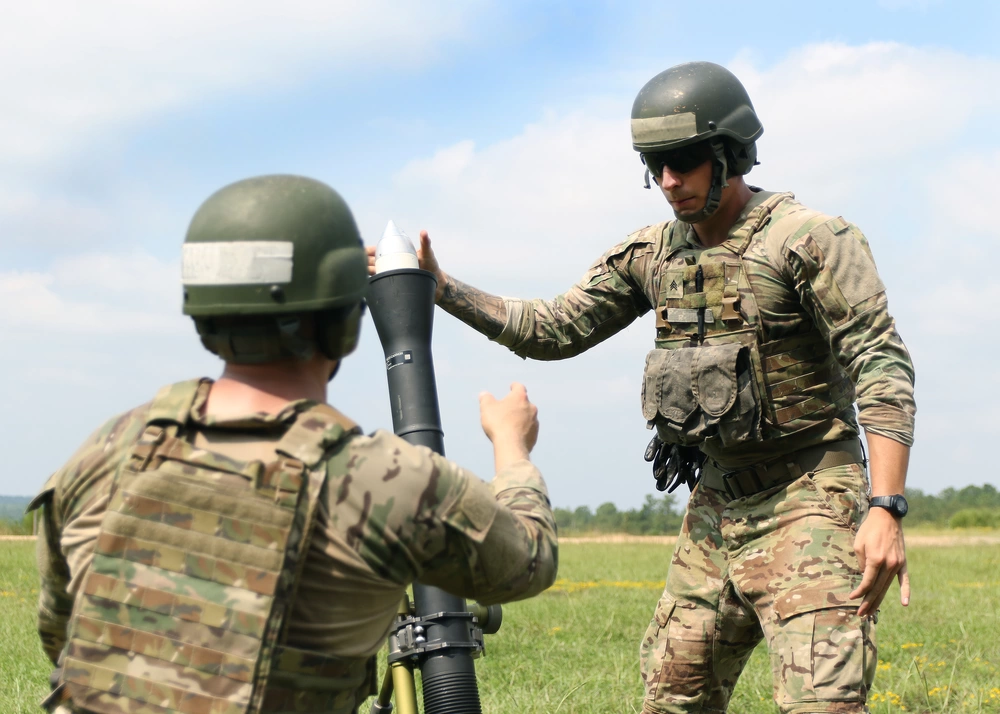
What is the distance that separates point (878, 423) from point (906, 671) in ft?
12.5

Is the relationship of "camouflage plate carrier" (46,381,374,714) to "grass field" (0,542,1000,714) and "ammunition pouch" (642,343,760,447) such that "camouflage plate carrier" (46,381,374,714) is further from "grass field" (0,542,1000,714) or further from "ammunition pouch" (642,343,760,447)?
"grass field" (0,542,1000,714)

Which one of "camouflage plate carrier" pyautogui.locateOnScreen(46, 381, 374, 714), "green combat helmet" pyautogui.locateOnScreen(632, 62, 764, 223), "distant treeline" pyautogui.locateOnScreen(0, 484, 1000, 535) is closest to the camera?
"camouflage plate carrier" pyautogui.locateOnScreen(46, 381, 374, 714)

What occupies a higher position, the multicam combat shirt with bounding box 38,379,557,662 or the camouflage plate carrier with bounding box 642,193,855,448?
the camouflage plate carrier with bounding box 642,193,855,448

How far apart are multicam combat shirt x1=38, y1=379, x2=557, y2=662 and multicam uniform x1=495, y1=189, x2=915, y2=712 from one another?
1.79 meters

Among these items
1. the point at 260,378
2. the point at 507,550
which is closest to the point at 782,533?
the point at 507,550

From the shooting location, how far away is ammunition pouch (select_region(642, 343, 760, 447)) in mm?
4191

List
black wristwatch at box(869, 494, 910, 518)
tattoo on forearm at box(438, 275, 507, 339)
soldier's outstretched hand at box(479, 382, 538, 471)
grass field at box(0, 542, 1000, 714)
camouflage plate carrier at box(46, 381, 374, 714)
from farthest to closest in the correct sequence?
1. grass field at box(0, 542, 1000, 714)
2. tattoo on forearm at box(438, 275, 507, 339)
3. black wristwatch at box(869, 494, 910, 518)
4. soldier's outstretched hand at box(479, 382, 538, 471)
5. camouflage plate carrier at box(46, 381, 374, 714)

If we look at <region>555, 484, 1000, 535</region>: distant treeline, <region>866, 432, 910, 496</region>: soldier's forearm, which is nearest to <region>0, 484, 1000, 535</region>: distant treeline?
<region>555, 484, 1000, 535</region>: distant treeline

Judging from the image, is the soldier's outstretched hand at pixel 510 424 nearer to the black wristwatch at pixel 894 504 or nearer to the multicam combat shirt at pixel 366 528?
the multicam combat shirt at pixel 366 528

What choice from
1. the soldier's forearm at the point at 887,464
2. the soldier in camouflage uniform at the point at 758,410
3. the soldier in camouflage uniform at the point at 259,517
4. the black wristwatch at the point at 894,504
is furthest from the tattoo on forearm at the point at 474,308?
the soldier in camouflage uniform at the point at 259,517

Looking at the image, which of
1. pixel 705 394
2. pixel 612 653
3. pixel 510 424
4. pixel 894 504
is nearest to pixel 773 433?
pixel 705 394

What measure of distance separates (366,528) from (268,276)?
55cm

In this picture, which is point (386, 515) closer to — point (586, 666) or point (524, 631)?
point (586, 666)

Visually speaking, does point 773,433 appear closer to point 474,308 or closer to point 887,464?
point 887,464
